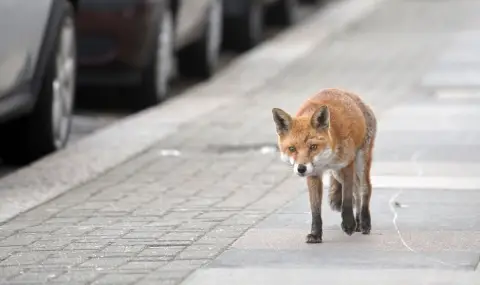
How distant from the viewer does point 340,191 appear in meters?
8.37

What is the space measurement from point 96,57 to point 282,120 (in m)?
5.92

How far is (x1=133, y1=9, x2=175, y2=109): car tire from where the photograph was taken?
13719mm

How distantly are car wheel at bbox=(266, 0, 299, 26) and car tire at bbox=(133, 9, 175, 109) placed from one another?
670cm

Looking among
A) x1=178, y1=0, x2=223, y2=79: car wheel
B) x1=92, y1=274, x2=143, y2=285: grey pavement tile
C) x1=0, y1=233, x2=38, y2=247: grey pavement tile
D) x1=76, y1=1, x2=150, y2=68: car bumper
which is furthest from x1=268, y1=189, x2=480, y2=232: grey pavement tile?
x1=178, y1=0, x2=223, y2=79: car wheel

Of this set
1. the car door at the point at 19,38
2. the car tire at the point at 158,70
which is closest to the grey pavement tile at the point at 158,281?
the car door at the point at 19,38

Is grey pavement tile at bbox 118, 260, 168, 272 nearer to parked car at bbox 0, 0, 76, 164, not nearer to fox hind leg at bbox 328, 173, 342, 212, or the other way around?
fox hind leg at bbox 328, 173, 342, 212

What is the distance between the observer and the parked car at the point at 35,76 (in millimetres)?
9898

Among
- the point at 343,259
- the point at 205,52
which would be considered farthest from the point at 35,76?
the point at 205,52

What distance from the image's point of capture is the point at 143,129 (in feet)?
41.1

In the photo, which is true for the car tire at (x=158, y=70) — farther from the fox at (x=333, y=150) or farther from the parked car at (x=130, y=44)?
the fox at (x=333, y=150)

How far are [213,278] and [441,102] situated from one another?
6.99 m

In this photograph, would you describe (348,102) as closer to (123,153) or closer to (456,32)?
(123,153)

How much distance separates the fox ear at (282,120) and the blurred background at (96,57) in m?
2.47

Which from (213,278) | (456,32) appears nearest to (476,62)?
(456,32)
